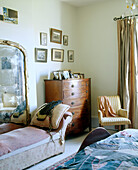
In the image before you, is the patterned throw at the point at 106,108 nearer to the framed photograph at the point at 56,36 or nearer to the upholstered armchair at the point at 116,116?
the upholstered armchair at the point at 116,116

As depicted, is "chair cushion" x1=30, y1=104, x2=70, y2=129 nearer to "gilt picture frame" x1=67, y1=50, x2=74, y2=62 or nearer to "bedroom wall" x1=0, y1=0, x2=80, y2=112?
"bedroom wall" x1=0, y1=0, x2=80, y2=112

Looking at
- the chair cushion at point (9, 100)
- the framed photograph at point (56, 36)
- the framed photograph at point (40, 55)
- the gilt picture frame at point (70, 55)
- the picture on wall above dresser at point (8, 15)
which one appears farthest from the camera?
the gilt picture frame at point (70, 55)

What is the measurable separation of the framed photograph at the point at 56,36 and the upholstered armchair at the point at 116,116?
1618mm

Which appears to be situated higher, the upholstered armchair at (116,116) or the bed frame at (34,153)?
the upholstered armchair at (116,116)

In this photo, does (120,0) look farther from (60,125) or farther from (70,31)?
(60,125)

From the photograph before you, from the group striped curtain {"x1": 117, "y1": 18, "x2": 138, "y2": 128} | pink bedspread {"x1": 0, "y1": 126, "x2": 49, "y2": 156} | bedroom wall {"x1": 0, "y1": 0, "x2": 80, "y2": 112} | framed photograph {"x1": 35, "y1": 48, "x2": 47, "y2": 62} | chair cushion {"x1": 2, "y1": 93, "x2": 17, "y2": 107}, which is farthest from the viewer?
striped curtain {"x1": 117, "y1": 18, "x2": 138, "y2": 128}

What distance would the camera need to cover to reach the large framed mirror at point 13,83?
3553 mm

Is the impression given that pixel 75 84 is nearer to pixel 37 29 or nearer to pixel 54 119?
pixel 54 119

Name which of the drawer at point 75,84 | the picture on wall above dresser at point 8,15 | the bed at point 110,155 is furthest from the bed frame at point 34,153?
the picture on wall above dresser at point 8,15

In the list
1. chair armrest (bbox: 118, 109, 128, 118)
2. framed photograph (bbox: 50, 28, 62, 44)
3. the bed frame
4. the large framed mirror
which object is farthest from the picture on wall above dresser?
chair armrest (bbox: 118, 109, 128, 118)

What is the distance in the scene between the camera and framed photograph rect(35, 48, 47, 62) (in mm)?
4477

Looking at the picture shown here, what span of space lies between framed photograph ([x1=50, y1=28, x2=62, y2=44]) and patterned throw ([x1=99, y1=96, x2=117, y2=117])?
5.33 ft

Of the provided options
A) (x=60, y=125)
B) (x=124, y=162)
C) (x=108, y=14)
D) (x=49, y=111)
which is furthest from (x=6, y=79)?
(x=108, y=14)

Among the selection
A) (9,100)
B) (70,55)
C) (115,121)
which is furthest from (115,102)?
(9,100)
